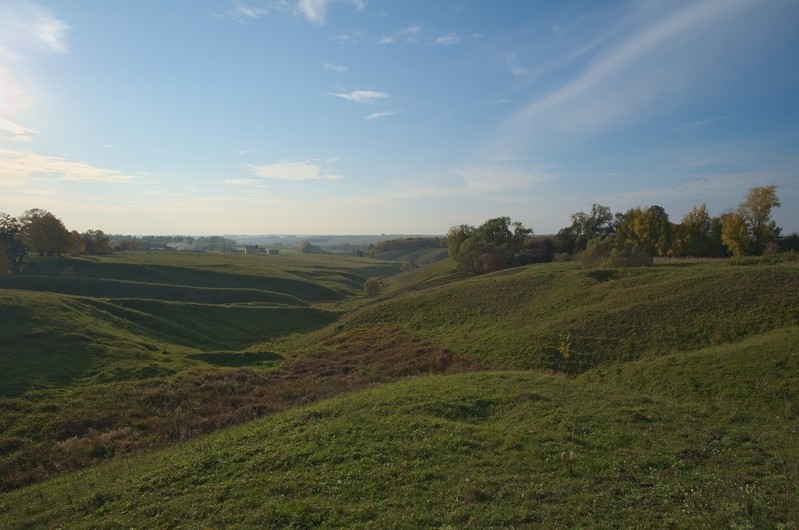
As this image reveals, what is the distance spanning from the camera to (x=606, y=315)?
36.7 metres

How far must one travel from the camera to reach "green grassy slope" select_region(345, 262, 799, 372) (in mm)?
30969

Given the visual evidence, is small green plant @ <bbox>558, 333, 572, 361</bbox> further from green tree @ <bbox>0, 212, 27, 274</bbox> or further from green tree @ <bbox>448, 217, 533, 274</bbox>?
green tree @ <bbox>0, 212, 27, 274</bbox>

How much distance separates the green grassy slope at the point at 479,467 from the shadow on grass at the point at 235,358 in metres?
20.3

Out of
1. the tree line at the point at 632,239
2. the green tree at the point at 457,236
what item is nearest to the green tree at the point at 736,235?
the tree line at the point at 632,239

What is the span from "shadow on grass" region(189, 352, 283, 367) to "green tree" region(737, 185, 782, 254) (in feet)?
249

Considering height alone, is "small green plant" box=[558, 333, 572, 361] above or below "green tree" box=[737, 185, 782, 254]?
below

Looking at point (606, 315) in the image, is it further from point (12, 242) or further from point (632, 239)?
point (12, 242)

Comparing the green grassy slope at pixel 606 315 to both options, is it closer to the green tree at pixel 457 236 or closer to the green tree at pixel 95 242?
the green tree at pixel 457 236

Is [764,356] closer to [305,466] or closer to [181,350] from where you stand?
[305,466]

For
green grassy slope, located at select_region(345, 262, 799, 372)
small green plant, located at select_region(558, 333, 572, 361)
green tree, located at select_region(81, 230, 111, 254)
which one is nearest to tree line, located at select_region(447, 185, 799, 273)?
green grassy slope, located at select_region(345, 262, 799, 372)

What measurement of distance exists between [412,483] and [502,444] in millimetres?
4482

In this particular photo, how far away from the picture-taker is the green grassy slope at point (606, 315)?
102ft

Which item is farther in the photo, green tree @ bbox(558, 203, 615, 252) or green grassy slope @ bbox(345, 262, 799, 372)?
green tree @ bbox(558, 203, 615, 252)

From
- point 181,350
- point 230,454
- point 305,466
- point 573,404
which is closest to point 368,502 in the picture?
point 305,466
